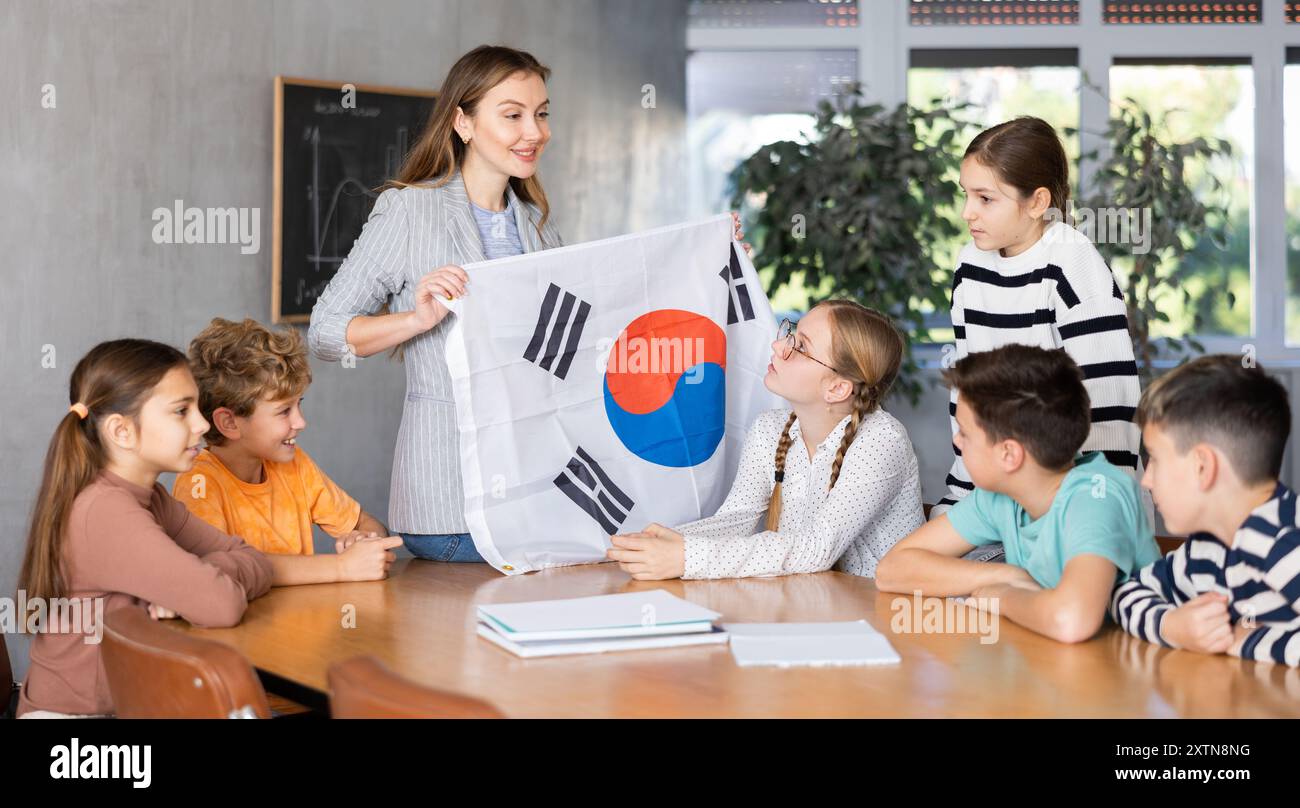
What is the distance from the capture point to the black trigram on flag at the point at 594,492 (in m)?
2.55

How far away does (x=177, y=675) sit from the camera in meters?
1.47

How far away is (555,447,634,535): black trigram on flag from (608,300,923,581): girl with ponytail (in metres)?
0.12

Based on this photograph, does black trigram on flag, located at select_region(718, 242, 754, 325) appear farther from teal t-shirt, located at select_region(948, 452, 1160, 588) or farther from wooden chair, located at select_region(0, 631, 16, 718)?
wooden chair, located at select_region(0, 631, 16, 718)

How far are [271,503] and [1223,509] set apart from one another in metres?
1.70

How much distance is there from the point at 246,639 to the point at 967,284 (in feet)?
5.02

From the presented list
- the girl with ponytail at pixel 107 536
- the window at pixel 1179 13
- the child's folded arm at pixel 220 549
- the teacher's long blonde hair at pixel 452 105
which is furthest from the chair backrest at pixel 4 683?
the window at pixel 1179 13

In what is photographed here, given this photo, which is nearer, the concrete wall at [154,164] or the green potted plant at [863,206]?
the concrete wall at [154,164]

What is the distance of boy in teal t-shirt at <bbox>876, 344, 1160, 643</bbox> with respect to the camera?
198 centimetres

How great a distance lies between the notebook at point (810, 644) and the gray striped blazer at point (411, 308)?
0.86 m

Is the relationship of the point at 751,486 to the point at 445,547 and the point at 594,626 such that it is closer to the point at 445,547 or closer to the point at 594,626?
the point at 445,547

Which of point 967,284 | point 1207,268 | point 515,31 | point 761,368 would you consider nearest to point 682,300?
point 761,368

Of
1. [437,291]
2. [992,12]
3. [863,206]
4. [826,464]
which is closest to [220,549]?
[437,291]

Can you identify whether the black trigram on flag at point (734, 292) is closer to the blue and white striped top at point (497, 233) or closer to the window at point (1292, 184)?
the blue and white striped top at point (497, 233)

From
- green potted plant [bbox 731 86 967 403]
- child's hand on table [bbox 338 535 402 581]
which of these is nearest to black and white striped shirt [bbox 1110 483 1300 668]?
child's hand on table [bbox 338 535 402 581]
